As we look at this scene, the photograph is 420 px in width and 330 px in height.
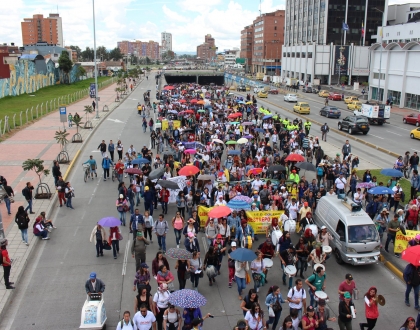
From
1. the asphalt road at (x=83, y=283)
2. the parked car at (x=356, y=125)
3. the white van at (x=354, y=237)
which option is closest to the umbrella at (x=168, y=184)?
the asphalt road at (x=83, y=283)

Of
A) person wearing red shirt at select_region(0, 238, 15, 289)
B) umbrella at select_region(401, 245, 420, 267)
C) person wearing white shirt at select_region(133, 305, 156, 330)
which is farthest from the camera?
person wearing red shirt at select_region(0, 238, 15, 289)

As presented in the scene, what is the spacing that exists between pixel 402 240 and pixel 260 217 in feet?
15.5

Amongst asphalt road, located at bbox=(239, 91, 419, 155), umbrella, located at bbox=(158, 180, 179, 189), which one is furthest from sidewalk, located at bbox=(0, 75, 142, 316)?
asphalt road, located at bbox=(239, 91, 419, 155)

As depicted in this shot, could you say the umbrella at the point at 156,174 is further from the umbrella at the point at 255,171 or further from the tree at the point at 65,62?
the tree at the point at 65,62

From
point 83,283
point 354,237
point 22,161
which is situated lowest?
point 83,283

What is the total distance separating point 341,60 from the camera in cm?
9744

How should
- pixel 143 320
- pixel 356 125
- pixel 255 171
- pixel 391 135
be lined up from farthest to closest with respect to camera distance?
pixel 391 135 < pixel 356 125 < pixel 255 171 < pixel 143 320

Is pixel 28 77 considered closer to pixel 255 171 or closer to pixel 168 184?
pixel 255 171

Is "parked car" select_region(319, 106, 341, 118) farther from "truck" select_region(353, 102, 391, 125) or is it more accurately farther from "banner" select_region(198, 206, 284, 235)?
"banner" select_region(198, 206, 284, 235)

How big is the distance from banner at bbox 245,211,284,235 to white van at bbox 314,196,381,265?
2.26m

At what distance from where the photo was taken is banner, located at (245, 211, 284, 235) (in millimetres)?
15695

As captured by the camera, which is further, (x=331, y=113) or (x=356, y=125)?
(x=331, y=113)

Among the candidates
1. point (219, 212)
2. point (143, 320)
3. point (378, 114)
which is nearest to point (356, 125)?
point (378, 114)

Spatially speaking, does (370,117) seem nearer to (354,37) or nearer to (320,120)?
(320,120)
